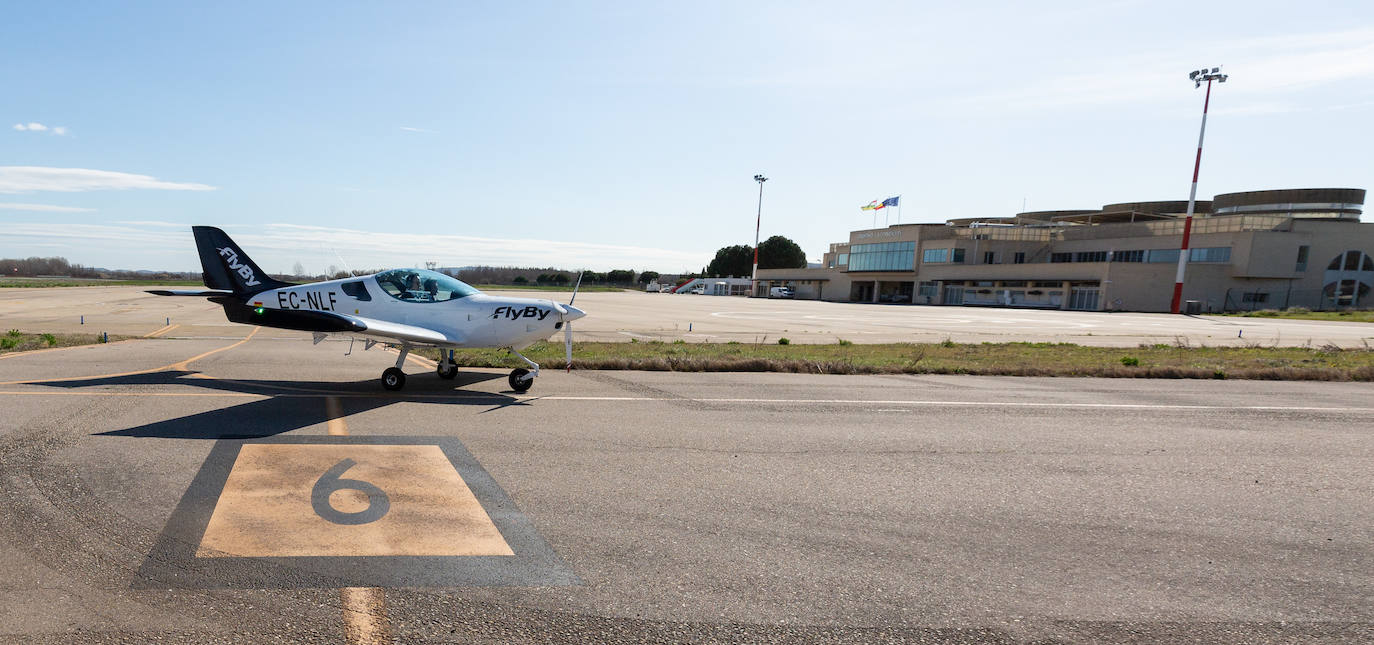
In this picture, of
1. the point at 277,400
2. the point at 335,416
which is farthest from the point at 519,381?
the point at 277,400

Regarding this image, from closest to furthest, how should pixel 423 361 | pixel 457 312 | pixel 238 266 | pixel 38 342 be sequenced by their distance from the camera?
pixel 457 312 < pixel 238 266 < pixel 423 361 < pixel 38 342

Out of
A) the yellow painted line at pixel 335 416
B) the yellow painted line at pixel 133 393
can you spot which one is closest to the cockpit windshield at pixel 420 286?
the yellow painted line at pixel 335 416

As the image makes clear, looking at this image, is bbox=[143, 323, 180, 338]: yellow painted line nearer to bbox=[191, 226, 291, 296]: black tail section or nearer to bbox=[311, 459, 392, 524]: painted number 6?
bbox=[191, 226, 291, 296]: black tail section

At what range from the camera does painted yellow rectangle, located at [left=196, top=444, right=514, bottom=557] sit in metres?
4.86

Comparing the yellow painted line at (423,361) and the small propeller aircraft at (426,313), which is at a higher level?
the small propeller aircraft at (426,313)

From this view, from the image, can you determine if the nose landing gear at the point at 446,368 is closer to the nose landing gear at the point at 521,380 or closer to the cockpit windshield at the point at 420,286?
the cockpit windshield at the point at 420,286

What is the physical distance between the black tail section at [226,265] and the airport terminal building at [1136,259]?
74.1 metres

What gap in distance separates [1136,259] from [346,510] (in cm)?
9103

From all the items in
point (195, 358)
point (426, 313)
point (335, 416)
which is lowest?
point (195, 358)

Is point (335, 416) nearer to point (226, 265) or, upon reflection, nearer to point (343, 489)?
point (343, 489)

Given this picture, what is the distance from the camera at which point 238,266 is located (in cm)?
1382

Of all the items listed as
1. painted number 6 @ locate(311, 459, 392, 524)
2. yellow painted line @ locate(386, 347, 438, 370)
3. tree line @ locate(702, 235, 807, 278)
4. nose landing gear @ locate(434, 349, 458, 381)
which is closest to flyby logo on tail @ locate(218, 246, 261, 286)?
yellow painted line @ locate(386, 347, 438, 370)

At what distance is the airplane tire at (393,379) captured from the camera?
11.7m

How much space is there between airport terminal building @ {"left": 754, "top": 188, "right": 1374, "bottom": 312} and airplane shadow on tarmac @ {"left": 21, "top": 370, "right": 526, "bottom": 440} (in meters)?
72.1
